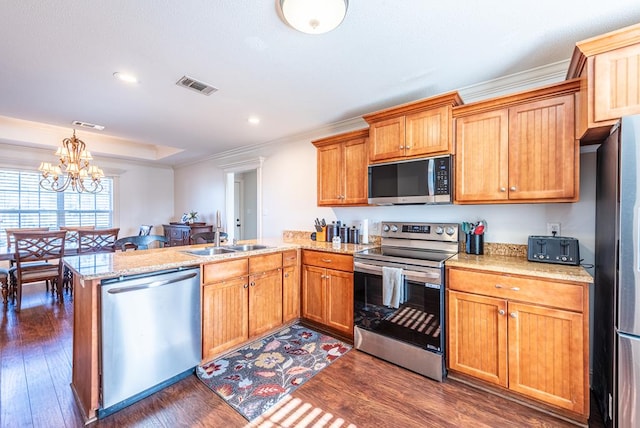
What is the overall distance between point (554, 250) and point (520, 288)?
1.51 feet

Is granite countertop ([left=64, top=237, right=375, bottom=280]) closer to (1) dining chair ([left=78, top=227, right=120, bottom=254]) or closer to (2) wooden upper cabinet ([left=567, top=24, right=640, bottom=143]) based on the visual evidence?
Result: (2) wooden upper cabinet ([left=567, top=24, right=640, bottom=143])

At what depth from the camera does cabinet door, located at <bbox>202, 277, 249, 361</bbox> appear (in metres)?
2.21

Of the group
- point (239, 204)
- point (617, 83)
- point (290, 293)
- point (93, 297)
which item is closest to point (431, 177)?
point (617, 83)

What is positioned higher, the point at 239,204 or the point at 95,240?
the point at 239,204

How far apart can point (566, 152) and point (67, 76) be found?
3888mm

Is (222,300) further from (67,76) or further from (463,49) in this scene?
(463,49)

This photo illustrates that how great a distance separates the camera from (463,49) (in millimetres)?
1967

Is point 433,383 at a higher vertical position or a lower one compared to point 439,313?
lower

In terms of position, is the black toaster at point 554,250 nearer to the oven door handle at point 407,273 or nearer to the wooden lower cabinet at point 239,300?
the oven door handle at point 407,273

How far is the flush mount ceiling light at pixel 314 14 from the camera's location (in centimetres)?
147

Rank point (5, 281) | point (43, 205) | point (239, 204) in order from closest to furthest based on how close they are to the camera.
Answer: point (5, 281) < point (43, 205) < point (239, 204)

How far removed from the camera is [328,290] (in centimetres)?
281

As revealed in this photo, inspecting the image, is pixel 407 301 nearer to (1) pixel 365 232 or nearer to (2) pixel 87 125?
(1) pixel 365 232

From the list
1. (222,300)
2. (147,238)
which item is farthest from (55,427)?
(147,238)
